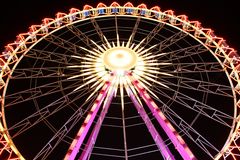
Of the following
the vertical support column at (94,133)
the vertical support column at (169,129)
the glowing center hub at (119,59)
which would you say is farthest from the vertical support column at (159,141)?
the glowing center hub at (119,59)

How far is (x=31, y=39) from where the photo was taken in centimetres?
1189

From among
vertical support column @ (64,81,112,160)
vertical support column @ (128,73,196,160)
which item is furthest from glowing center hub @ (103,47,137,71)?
vertical support column @ (64,81,112,160)

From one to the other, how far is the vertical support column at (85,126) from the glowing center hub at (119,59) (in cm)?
54

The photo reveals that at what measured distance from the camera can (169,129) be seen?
30.5ft

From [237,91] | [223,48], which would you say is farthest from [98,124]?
[223,48]

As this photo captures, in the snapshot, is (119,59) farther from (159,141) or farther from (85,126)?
(159,141)

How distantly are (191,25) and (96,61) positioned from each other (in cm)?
304

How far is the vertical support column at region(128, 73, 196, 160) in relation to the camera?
865cm

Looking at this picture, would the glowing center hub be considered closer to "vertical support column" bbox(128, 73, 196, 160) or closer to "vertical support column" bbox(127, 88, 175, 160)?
"vertical support column" bbox(128, 73, 196, 160)

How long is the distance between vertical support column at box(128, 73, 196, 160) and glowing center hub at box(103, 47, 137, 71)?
333 millimetres

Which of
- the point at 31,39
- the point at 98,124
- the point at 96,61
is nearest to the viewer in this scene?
the point at 98,124

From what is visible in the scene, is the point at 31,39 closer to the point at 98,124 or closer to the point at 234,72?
the point at 98,124

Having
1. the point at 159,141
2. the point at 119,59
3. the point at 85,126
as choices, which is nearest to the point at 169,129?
the point at 159,141

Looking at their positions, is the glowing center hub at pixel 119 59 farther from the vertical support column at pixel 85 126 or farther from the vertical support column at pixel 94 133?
the vertical support column at pixel 94 133
